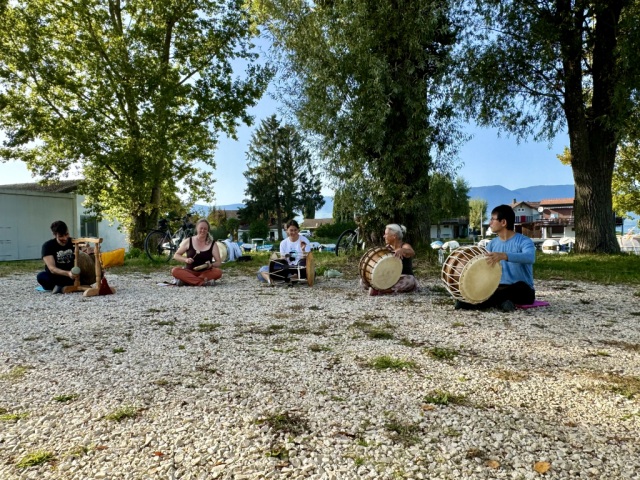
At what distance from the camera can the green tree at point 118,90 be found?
16250 mm

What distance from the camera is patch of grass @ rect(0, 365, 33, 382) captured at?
3199mm

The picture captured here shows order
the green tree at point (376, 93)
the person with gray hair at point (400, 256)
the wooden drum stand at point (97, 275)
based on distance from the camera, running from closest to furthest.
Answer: the person with gray hair at point (400, 256) < the wooden drum stand at point (97, 275) < the green tree at point (376, 93)

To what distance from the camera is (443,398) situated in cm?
272

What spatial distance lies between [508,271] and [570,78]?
9.56m

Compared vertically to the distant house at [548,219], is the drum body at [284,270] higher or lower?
lower

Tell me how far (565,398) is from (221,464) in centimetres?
211

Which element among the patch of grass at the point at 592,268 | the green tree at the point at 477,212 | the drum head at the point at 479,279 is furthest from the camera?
the green tree at the point at 477,212

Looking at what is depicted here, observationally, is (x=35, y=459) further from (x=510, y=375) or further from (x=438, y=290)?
(x=438, y=290)

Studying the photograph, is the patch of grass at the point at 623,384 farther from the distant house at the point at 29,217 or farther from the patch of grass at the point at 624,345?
the distant house at the point at 29,217

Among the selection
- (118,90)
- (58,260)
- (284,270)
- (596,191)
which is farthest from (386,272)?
(118,90)

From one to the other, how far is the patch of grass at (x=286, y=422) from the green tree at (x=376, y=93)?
8.02 meters

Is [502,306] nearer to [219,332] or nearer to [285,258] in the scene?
[219,332]

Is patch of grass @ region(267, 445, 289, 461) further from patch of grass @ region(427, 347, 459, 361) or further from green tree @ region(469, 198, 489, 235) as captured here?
green tree @ region(469, 198, 489, 235)

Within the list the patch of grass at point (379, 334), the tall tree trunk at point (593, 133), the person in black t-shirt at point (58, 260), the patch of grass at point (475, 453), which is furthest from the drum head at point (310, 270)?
the tall tree trunk at point (593, 133)
